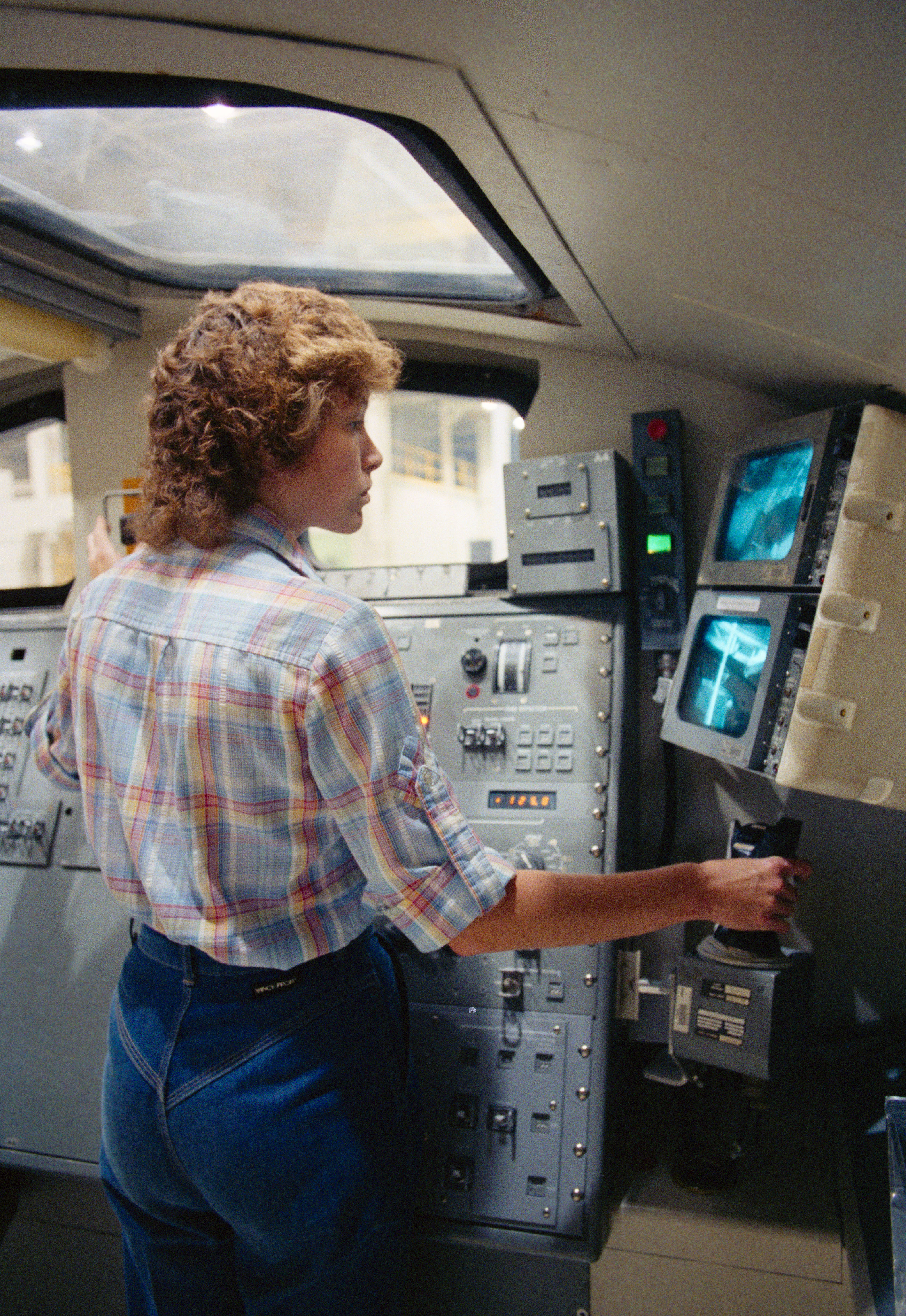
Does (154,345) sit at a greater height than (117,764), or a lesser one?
greater

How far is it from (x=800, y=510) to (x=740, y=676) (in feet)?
1.21

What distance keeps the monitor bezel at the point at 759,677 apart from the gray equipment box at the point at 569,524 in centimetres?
28

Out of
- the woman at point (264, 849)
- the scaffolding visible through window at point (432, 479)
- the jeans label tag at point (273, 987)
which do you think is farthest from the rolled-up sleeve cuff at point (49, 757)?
the scaffolding visible through window at point (432, 479)

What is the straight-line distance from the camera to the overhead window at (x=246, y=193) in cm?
160

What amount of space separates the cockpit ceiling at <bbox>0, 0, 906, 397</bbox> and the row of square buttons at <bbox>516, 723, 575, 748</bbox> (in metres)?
1.02

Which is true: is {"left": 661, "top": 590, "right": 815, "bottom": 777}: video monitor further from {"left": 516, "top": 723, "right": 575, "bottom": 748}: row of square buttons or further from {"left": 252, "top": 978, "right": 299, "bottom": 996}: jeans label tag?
{"left": 252, "top": 978, "right": 299, "bottom": 996}: jeans label tag

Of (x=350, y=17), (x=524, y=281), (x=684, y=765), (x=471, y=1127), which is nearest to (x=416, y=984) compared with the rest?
(x=471, y=1127)

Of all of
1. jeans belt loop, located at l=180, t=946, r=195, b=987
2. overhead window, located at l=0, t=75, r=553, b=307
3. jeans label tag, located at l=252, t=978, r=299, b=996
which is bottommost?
jeans label tag, located at l=252, t=978, r=299, b=996

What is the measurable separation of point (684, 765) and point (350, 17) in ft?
6.31

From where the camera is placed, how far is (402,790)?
3.98ft

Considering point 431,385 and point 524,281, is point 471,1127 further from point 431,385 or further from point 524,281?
point 431,385

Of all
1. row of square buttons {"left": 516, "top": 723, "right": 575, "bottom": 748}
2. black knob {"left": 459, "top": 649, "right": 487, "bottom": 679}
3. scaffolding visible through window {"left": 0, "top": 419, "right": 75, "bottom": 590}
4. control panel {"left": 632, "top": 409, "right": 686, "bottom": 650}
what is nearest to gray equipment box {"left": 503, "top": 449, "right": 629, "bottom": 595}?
control panel {"left": 632, "top": 409, "right": 686, "bottom": 650}

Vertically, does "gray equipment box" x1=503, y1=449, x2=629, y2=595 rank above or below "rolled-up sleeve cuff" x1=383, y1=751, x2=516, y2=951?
above

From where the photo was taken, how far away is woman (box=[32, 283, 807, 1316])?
3.99 ft
